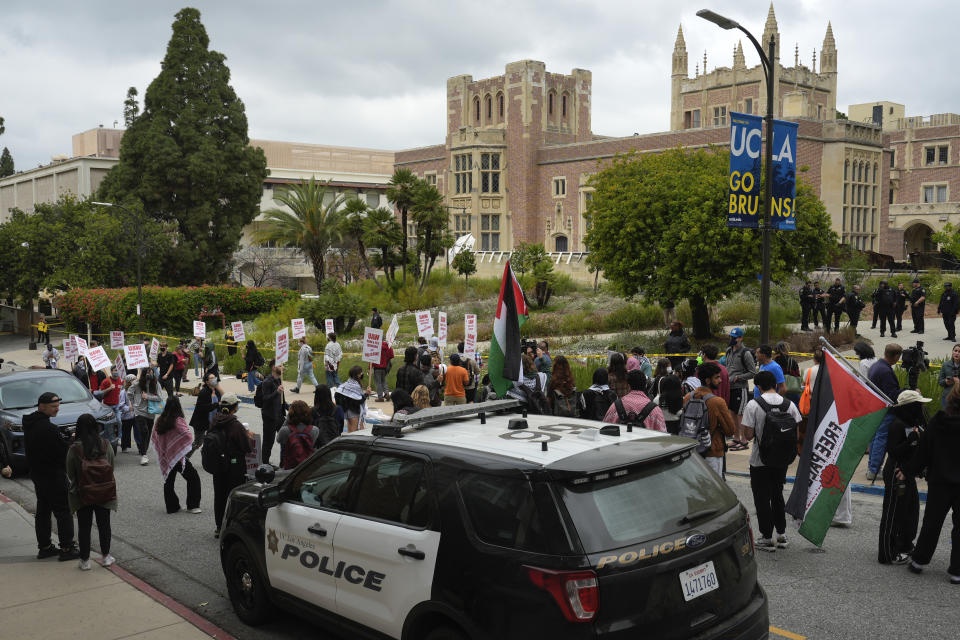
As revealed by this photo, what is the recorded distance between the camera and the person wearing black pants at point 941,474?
270 inches

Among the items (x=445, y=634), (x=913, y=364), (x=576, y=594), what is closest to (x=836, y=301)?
(x=913, y=364)

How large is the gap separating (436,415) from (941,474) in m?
4.51

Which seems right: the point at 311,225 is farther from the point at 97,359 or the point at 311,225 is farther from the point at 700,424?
the point at 700,424

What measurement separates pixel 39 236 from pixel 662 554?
55.1 metres

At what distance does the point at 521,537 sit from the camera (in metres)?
4.25

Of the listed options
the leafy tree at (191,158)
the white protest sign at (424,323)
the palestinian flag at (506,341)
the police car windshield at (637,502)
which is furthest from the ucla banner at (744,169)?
the leafy tree at (191,158)

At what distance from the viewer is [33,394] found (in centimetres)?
1348

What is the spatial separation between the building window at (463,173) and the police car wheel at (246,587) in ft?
201

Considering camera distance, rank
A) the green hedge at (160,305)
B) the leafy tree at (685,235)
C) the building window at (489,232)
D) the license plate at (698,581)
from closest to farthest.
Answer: the license plate at (698,581) → the leafy tree at (685,235) → the green hedge at (160,305) → the building window at (489,232)

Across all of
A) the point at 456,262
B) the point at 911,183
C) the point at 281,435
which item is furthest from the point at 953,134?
the point at 281,435

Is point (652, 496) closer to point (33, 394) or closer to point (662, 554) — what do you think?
point (662, 554)

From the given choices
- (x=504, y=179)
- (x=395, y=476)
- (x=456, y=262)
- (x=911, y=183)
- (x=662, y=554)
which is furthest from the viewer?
(x=911, y=183)

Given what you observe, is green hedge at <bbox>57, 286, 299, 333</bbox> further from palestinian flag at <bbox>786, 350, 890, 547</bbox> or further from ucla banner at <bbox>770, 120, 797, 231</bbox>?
palestinian flag at <bbox>786, 350, 890, 547</bbox>

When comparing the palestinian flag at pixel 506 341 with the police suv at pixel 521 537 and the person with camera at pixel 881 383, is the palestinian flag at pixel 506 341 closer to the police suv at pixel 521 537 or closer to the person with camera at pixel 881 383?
the police suv at pixel 521 537
